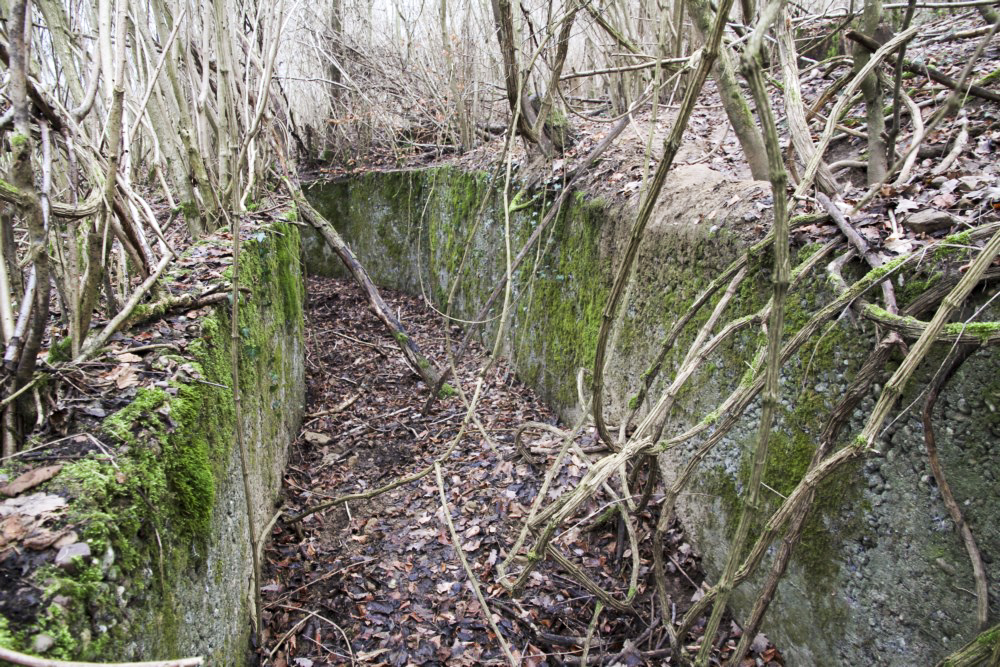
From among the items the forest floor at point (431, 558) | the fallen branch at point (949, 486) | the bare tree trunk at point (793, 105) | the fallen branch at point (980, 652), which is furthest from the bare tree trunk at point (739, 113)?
the fallen branch at point (980, 652)

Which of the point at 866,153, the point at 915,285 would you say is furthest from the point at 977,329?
the point at 866,153

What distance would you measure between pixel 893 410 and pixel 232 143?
4.72 metres

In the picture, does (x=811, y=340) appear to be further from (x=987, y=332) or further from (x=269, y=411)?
(x=269, y=411)

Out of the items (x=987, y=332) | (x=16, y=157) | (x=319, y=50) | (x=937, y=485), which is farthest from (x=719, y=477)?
(x=319, y=50)

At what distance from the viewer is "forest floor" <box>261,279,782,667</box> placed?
3.03 meters

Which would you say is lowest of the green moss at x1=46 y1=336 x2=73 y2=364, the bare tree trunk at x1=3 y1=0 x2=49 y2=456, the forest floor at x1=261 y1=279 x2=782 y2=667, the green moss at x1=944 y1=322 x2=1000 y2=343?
the forest floor at x1=261 y1=279 x2=782 y2=667

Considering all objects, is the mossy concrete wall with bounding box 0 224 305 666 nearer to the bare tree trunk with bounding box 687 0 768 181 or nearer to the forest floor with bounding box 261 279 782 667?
the forest floor with bounding box 261 279 782 667

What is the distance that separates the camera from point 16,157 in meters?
1.61

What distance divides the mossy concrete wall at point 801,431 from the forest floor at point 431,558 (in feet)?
1.51

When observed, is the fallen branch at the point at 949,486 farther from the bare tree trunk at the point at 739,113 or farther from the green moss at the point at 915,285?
the bare tree trunk at the point at 739,113

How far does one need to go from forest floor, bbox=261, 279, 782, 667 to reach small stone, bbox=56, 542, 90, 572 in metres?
1.75

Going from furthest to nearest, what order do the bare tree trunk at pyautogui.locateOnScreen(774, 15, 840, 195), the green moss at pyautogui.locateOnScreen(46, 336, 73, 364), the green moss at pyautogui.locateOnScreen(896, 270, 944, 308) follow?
the bare tree trunk at pyautogui.locateOnScreen(774, 15, 840, 195)
the green moss at pyautogui.locateOnScreen(46, 336, 73, 364)
the green moss at pyautogui.locateOnScreen(896, 270, 944, 308)

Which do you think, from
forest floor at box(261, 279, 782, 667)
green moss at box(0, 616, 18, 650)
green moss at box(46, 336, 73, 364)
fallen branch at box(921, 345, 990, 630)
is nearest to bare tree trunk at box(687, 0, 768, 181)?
fallen branch at box(921, 345, 990, 630)

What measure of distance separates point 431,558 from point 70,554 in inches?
97.9
